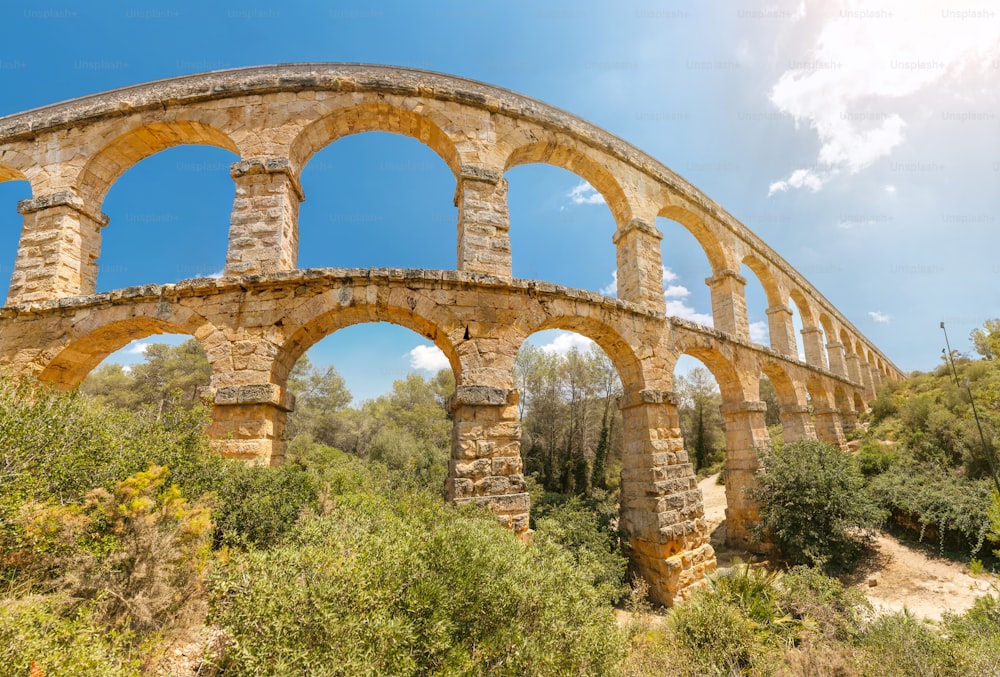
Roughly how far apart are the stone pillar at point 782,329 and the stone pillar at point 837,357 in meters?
6.77

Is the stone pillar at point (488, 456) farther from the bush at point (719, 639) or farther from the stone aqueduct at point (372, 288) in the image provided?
the bush at point (719, 639)

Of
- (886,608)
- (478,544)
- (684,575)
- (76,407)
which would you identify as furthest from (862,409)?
(76,407)

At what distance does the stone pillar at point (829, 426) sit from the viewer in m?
13.6

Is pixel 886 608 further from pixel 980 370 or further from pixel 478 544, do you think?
pixel 980 370

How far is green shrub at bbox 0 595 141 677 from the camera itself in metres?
1.92

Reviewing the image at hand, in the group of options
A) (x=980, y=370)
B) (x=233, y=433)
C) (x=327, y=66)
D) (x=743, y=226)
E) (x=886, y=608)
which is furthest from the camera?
(x=980, y=370)

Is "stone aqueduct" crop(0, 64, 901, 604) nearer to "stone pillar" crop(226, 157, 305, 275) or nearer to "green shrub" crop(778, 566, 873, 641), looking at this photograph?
"stone pillar" crop(226, 157, 305, 275)

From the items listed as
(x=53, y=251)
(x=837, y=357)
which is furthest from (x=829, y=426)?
(x=53, y=251)

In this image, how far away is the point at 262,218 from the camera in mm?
6352

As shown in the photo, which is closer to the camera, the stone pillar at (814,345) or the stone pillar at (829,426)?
the stone pillar at (829,426)

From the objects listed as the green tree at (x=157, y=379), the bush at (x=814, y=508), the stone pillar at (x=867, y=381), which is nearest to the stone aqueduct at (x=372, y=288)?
the bush at (x=814, y=508)

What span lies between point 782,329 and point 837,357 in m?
7.54

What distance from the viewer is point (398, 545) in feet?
9.93

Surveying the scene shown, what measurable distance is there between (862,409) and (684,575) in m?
19.4
